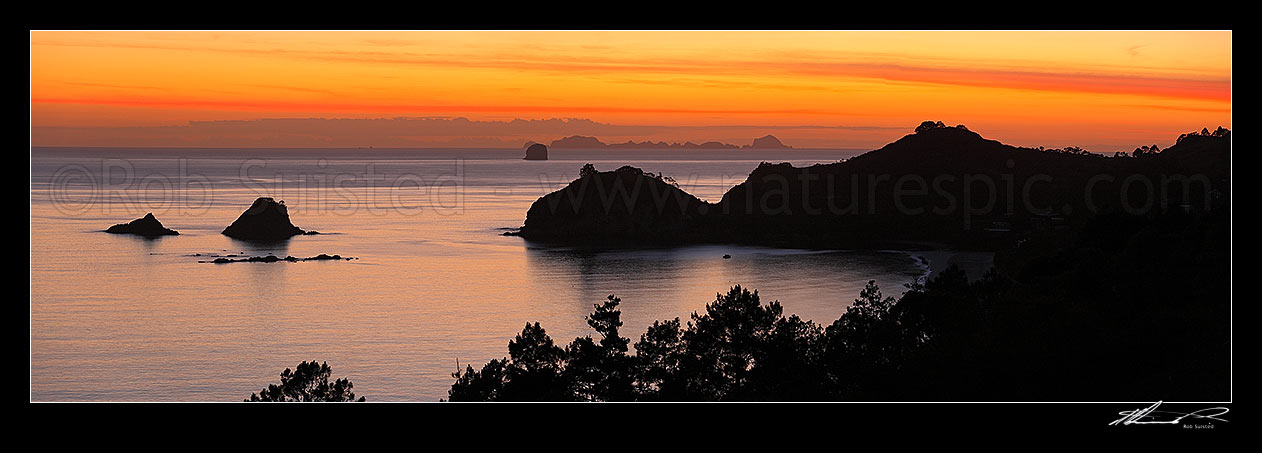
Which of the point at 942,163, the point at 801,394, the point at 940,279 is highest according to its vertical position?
the point at 942,163

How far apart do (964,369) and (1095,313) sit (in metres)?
4.10

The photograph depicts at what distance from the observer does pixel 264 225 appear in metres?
67.3

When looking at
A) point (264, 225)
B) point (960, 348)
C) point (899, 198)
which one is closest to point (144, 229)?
point (264, 225)

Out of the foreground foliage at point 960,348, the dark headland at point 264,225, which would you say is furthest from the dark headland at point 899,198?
the foreground foliage at point 960,348

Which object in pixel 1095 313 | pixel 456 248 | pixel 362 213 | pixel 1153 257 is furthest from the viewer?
pixel 362 213

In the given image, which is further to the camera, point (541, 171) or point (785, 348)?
point (541, 171)

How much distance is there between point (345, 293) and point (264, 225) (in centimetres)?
2304

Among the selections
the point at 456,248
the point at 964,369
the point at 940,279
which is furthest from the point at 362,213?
the point at 964,369

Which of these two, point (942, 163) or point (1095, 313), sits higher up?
point (942, 163)
